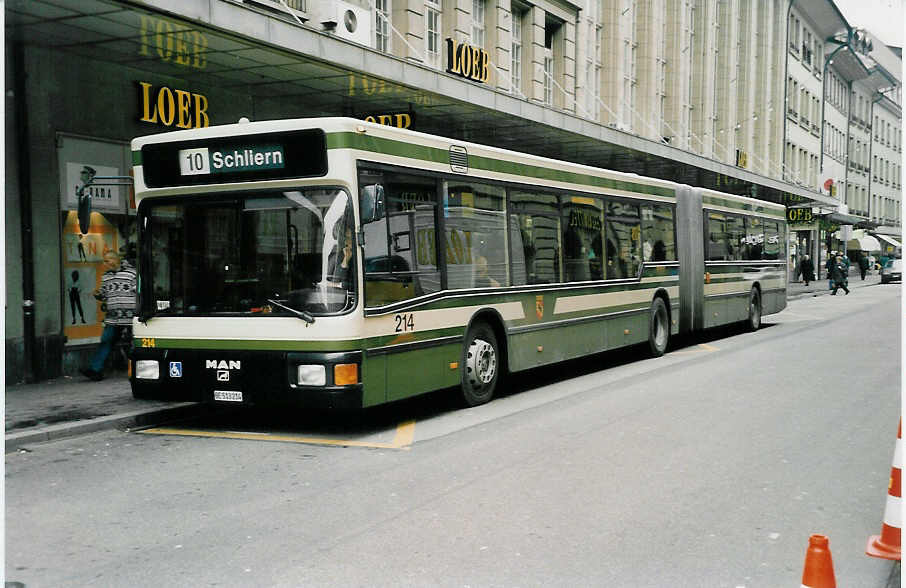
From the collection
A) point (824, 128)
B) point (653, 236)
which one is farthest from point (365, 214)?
point (824, 128)

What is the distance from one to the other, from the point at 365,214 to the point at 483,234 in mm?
2473

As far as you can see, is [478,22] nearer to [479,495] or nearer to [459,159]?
[459,159]

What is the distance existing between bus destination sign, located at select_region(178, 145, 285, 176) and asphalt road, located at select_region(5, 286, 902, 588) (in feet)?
8.05

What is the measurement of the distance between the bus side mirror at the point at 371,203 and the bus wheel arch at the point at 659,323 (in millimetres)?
8071

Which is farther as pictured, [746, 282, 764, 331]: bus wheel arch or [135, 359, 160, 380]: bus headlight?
[746, 282, 764, 331]: bus wheel arch

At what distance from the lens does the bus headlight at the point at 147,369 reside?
360 inches

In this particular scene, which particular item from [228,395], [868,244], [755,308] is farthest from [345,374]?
[868,244]

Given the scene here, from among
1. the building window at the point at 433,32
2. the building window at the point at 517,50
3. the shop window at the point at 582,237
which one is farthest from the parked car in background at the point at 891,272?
the shop window at the point at 582,237

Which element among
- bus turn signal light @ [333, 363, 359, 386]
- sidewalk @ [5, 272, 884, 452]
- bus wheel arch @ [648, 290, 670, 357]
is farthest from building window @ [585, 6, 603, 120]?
bus turn signal light @ [333, 363, 359, 386]

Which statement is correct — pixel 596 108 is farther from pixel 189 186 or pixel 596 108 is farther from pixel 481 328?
pixel 189 186

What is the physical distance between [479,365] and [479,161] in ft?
7.38

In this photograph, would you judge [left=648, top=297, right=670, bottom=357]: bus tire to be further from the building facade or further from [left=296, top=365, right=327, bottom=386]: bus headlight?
[left=296, top=365, right=327, bottom=386]: bus headlight

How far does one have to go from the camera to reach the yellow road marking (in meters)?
8.43

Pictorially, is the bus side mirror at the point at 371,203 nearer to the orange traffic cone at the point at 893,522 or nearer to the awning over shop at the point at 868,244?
the orange traffic cone at the point at 893,522
